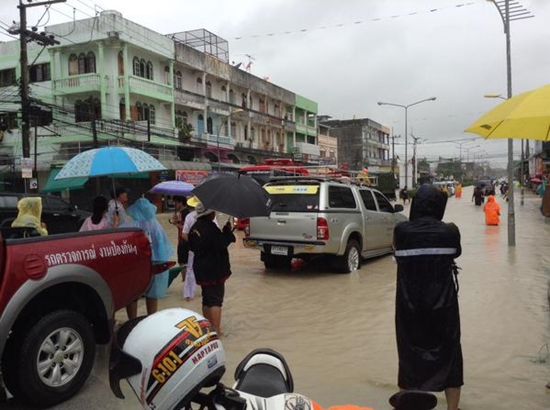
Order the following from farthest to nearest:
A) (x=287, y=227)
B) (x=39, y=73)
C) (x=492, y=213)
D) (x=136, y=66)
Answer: (x=39, y=73) → (x=136, y=66) → (x=492, y=213) → (x=287, y=227)

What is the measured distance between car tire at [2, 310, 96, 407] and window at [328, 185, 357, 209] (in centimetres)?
602

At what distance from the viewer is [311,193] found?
Answer: 31.7ft

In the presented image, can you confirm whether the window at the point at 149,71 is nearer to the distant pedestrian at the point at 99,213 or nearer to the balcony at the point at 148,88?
the balcony at the point at 148,88

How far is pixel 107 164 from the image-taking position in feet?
19.3

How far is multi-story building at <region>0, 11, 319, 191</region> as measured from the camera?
30.5 metres

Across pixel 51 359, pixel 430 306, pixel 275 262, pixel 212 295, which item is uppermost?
pixel 430 306

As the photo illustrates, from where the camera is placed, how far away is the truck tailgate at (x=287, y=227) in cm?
939

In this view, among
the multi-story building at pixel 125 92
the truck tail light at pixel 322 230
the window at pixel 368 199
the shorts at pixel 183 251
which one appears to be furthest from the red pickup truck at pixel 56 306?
the multi-story building at pixel 125 92

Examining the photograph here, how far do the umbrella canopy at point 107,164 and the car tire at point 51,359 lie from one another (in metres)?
1.97

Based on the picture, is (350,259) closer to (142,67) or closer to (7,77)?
(142,67)

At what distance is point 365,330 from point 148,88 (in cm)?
2895

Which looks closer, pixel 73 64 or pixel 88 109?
pixel 88 109

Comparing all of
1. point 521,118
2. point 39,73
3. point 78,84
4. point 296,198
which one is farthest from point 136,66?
point 521,118

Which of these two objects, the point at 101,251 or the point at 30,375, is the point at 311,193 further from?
the point at 30,375
